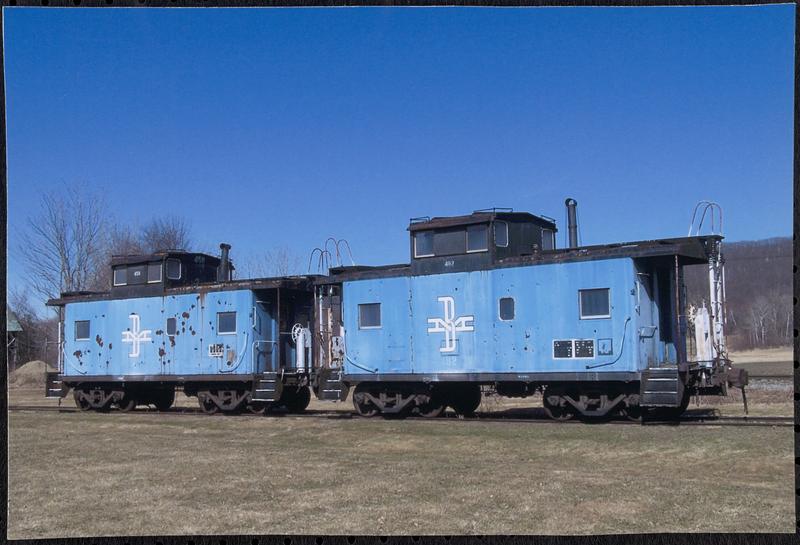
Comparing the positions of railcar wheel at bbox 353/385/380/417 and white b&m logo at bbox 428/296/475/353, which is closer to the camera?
white b&m logo at bbox 428/296/475/353

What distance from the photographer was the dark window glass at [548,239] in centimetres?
1891

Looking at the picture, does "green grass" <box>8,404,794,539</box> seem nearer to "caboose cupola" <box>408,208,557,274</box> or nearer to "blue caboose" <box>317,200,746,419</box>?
"blue caboose" <box>317,200,746,419</box>

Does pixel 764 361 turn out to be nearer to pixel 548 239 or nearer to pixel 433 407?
pixel 548 239

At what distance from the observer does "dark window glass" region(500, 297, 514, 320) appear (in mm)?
16578

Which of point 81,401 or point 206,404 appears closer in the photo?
point 206,404

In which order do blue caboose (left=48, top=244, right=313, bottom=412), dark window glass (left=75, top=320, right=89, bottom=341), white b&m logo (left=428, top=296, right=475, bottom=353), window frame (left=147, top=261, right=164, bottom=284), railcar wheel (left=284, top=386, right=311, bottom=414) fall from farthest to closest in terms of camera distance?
dark window glass (left=75, top=320, right=89, bottom=341) → window frame (left=147, top=261, right=164, bottom=284) → railcar wheel (left=284, top=386, right=311, bottom=414) → blue caboose (left=48, top=244, right=313, bottom=412) → white b&m logo (left=428, top=296, right=475, bottom=353)

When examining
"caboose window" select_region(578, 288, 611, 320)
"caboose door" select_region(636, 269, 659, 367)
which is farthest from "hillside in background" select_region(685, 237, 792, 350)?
"caboose window" select_region(578, 288, 611, 320)

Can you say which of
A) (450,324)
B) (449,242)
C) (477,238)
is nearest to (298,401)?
(450,324)

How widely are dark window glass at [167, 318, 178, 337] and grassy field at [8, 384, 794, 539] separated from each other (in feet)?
20.8

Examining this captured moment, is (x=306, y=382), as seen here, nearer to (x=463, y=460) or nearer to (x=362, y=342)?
(x=362, y=342)

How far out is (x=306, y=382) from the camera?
68.4ft

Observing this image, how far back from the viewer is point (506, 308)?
16672 mm

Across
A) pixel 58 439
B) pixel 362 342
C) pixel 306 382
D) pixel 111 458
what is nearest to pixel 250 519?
pixel 111 458

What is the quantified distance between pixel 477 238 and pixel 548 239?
259 centimetres
